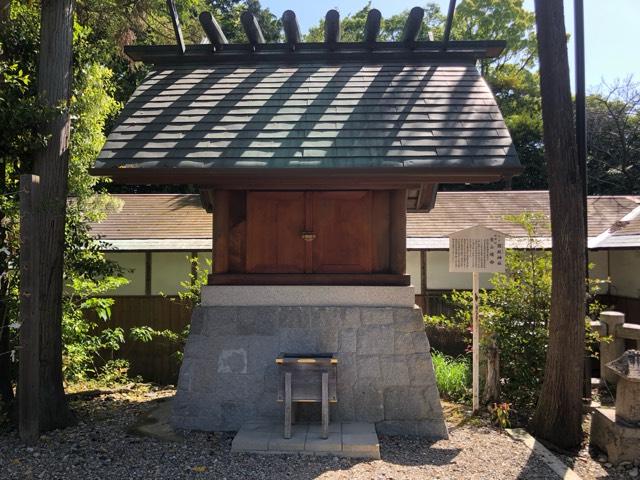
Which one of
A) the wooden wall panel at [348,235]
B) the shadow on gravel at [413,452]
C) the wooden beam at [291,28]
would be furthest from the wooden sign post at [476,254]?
the wooden beam at [291,28]

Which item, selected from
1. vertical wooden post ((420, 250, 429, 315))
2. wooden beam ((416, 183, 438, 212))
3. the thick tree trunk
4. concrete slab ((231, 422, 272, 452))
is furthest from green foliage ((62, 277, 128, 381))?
vertical wooden post ((420, 250, 429, 315))

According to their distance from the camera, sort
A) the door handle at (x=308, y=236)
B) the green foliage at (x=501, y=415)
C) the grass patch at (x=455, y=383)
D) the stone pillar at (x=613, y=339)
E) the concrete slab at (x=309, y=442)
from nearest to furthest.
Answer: the concrete slab at (x=309, y=442) → the door handle at (x=308, y=236) → the green foliage at (x=501, y=415) → the grass patch at (x=455, y=383) → the stone pillar at (x=613, y=339)

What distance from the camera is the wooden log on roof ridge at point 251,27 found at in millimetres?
6426

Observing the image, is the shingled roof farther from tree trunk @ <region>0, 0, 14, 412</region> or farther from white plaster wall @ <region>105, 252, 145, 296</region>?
white plaster wall @ <region>105, 252, 145, 296</region>

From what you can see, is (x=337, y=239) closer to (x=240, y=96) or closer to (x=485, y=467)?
(x=240, y=96)

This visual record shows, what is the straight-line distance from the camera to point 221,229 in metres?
5.48

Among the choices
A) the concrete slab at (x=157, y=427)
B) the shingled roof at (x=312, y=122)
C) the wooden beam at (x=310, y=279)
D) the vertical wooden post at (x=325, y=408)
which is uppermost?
the shingled roof at (x=312, y=122)

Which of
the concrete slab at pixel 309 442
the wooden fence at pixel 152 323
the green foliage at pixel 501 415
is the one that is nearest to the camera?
the concrete slab at pixel 309 442

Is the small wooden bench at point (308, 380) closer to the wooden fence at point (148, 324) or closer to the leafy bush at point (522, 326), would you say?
the leafy bush at point (522, 326)

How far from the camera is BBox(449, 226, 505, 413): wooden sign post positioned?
19.7 feet

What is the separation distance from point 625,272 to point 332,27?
8.94 metres

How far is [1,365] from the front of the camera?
5445 millimetres

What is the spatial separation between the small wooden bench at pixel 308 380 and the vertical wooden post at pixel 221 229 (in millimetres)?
1322

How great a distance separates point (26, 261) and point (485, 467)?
4.68 metres
